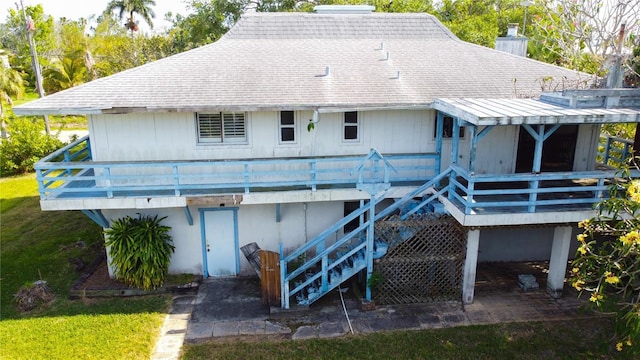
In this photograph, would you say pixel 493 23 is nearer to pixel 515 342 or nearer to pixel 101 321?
pixel 515 342

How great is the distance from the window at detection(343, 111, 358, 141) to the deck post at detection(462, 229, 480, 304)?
407 cm

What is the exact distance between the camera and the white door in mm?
12742

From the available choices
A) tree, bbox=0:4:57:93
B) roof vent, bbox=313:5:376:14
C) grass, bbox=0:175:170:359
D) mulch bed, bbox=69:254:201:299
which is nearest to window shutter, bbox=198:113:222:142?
mulch bed, bbox=69:254:201:299

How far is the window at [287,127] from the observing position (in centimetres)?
1238

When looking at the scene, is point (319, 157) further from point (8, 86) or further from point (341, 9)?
point (8, 86)

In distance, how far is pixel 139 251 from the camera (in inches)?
467

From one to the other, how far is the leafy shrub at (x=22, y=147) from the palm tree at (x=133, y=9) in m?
40.3

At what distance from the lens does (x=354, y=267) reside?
11.5 m

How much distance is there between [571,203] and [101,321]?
11.8m

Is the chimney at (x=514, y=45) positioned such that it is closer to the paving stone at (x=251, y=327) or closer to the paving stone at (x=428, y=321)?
the paving stone at (x=428, y=321)

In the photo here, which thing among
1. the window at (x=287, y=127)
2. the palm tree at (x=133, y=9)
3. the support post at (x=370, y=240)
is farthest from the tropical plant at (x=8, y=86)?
the palm tree at (x=133, y=9)

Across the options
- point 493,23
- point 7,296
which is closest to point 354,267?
point 7,296

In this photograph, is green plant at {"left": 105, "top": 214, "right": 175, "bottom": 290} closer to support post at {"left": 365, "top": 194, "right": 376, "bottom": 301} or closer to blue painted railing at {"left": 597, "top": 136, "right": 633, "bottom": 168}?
support post at {"left": 365, "top": 194, "right": 376, "bottom": 301}

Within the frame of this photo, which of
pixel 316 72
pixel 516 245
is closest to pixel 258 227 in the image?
pixel 316 72
